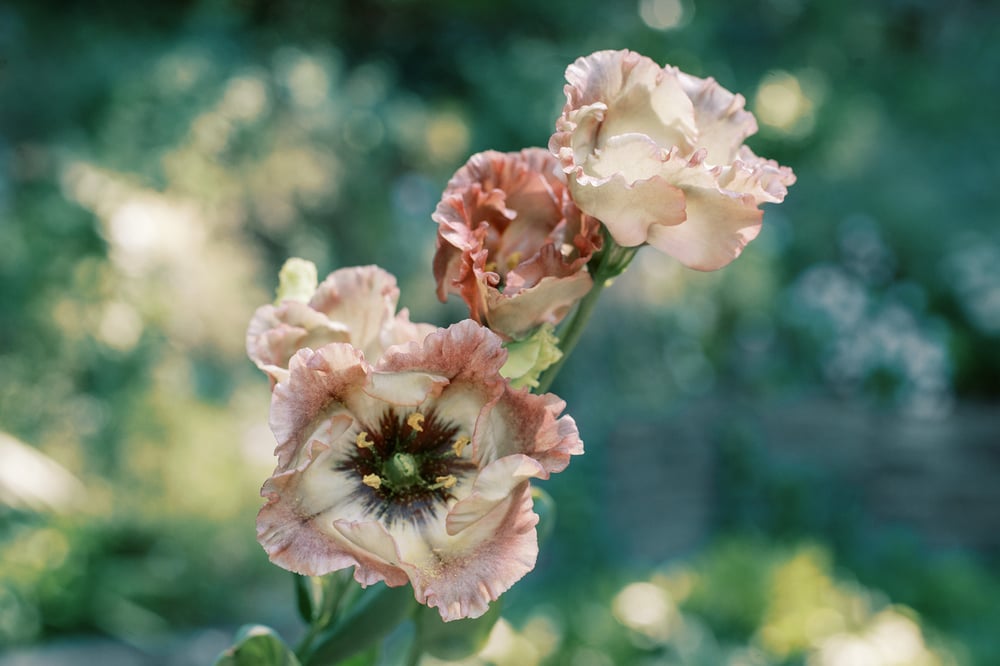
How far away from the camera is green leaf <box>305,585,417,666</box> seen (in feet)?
1.44

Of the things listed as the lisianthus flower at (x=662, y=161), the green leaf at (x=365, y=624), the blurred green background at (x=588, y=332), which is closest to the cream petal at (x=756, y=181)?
the lisianthus flower at (x=662, y=161)

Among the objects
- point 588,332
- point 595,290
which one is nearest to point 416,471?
point 595,290

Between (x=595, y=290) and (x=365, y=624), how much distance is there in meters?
0.18

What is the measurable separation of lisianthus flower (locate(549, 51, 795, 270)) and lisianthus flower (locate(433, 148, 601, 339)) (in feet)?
0.09

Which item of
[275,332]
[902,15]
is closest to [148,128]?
[275,332]

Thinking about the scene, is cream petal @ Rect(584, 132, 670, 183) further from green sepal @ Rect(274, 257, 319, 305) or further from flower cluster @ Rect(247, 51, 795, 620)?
green sepal @ Rect(274, 257, 319, 305)

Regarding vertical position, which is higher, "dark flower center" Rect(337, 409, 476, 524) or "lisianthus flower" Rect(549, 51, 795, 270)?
"lisianthus flower" Rect(549, 51, 795, 270)

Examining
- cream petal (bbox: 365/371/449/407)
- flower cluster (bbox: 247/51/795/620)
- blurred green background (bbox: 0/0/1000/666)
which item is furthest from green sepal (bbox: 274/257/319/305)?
blurred green background (bbox: 0/0/1000/666)

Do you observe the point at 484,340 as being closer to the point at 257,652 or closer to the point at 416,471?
the point at 416,471

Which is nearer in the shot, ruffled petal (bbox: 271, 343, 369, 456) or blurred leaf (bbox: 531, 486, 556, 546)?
ruffled petal (bbox: 271, 343, 369, 456)

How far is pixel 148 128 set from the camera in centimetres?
292

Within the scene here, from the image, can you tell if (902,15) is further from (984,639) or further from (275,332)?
(275,332)

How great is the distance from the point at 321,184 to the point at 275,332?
9.73ft

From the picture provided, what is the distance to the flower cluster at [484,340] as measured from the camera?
14.1 inches
